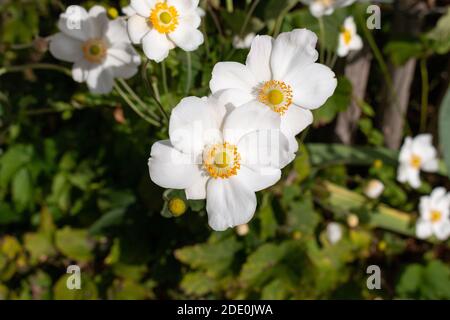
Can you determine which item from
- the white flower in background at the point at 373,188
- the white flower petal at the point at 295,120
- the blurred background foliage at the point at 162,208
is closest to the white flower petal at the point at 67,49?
the blurred background foliage at the point at 162,208

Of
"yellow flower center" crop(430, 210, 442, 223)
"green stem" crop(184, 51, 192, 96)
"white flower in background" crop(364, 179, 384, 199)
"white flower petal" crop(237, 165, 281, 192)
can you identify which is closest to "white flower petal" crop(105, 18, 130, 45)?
"green stem" crop(184, 51, 192, 96)

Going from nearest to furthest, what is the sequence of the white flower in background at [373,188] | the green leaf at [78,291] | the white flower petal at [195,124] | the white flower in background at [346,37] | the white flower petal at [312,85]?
the white flower petal at [195,124] → the white flower petal at [312,85] → the white flower in background at [346,37] → the green leaf at [78,291] → the white flower in background at [373,188]

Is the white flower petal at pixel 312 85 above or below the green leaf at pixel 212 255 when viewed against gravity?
above

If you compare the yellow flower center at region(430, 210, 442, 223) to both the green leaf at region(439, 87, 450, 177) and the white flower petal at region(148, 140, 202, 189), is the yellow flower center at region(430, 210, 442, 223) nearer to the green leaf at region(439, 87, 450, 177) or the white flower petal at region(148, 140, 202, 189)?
the green leaf at region(439, 87, 450, 177)

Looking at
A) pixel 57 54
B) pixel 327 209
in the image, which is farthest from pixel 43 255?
pixel 327 209

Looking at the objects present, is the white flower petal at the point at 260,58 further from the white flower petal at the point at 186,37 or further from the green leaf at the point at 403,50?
the green leaf at the point at 403,50
